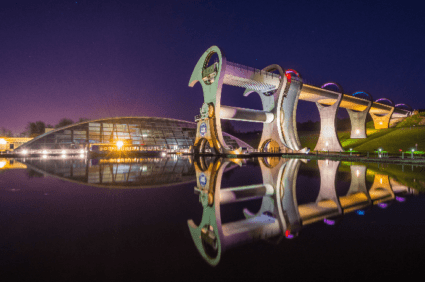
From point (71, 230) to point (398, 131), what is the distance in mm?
58316

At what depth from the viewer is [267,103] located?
3725cm

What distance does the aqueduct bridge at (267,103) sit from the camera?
30.1m

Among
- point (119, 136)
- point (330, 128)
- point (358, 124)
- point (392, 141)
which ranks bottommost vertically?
point (392, 141)

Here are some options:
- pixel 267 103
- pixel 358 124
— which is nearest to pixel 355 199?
pixel 267 103

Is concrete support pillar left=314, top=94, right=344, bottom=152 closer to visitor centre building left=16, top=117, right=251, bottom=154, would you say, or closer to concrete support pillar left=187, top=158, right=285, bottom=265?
visitor centre building left=16, top=117, right=251, bottom=154

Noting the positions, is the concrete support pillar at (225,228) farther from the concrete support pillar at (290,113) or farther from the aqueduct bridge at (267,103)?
the concrete support pillar at (290,113)

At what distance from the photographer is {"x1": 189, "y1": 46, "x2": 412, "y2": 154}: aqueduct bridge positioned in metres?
30.1

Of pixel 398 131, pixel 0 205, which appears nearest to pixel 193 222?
pixel 0 205

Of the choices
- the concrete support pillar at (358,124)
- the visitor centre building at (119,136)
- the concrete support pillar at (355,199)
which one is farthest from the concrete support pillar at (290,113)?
the concrete support pillar at (355,199)

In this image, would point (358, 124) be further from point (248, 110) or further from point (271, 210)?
point (271, 210)

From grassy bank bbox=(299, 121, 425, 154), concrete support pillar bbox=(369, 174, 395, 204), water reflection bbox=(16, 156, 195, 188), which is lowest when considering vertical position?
concrete support pillar bbox=(369, 174, 395, 204)

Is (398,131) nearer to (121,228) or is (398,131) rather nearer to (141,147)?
(141,147)

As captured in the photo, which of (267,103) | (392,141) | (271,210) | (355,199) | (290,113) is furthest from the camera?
(392,141)

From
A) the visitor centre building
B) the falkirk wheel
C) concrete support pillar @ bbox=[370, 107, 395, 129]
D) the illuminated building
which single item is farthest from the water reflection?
concrete support pillar @ bbox=[370, 107, 395, 129]
